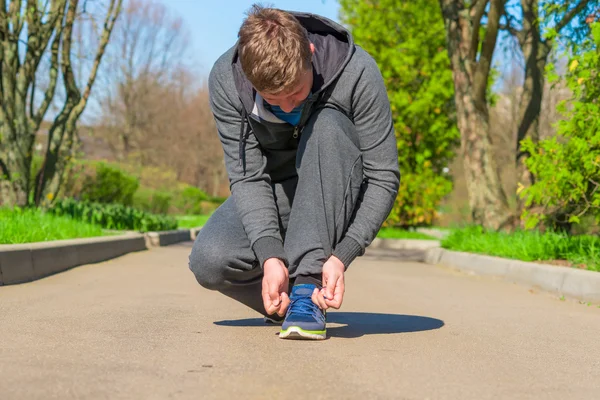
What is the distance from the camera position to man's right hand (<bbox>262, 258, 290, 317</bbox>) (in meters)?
3.46

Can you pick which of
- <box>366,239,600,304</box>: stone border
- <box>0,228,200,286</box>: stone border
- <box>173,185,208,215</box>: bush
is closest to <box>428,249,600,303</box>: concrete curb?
<box>366,239,600,304</box>: stone border

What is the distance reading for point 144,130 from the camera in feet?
148

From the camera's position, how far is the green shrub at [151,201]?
Answer: 25.1 meters

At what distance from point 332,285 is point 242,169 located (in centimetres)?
78

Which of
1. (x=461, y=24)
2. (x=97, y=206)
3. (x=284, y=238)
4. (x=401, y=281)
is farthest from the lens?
(x=97, y=206)

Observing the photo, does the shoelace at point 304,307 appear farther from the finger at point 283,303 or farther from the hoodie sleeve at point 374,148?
the hoodie sleeve at point 374,148

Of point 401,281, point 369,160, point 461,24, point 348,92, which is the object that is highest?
point 461,24

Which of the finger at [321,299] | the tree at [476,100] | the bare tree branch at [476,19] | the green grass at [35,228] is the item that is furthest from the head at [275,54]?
the bare tree branch at [476,19]

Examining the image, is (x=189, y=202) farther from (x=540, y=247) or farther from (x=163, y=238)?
(x=540, y=247)

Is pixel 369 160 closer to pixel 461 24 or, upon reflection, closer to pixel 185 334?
pixel 185 334

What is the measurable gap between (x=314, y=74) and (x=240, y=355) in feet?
4.21

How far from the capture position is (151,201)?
26312 millimetres

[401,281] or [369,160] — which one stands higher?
[369,160]

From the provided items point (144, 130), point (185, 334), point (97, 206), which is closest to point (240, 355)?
point (185, 334)
